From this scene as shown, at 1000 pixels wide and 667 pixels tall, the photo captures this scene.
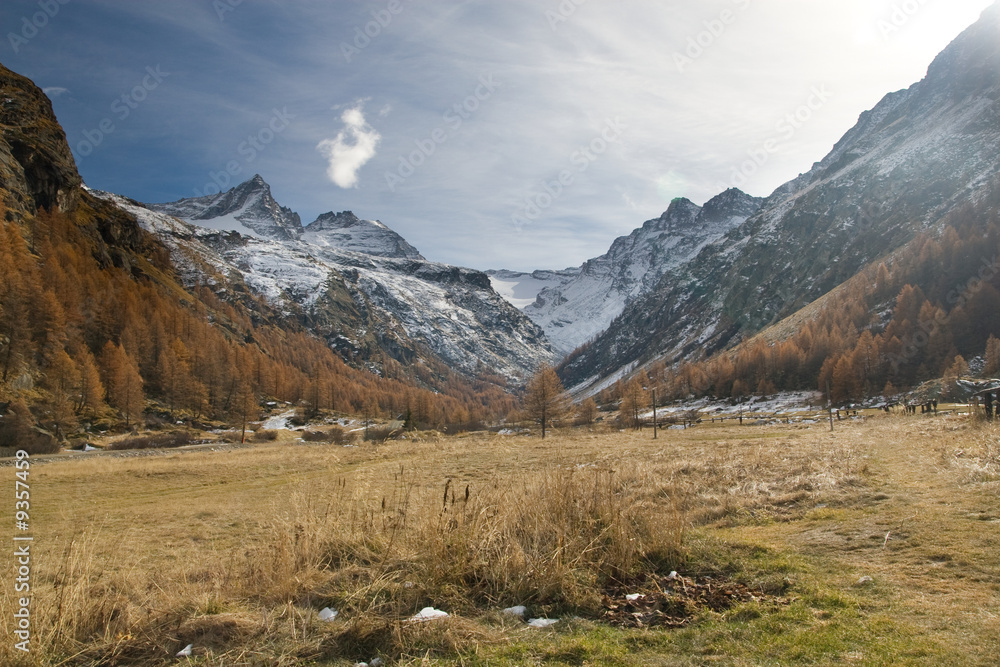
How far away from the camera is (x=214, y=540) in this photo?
12.4 meters

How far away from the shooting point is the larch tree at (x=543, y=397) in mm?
53375

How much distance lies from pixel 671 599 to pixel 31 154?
12400 centimetres

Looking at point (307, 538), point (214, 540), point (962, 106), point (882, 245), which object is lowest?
point (214, 540)

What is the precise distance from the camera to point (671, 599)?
595 centimetres

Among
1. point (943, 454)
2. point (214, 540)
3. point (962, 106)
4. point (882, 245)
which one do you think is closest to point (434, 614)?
point (214, 540)

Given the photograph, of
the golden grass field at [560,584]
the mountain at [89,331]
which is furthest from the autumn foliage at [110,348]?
the golden grass field at [560,584]

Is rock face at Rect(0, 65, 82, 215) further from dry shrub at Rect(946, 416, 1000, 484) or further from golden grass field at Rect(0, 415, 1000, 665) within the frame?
dry shrub at Rect(946, 416, 1000, 484)

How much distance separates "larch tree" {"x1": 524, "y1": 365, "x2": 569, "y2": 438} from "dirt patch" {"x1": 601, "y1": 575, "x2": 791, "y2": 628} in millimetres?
45916

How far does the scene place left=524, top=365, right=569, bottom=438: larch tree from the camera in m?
53.4

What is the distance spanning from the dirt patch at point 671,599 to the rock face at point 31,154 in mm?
108947

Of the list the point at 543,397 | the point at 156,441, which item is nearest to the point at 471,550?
the point at 543,397

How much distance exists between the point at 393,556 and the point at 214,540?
825 centimetres

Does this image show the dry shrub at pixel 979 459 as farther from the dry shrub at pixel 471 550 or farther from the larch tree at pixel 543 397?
the larch tree at pixel 543 397

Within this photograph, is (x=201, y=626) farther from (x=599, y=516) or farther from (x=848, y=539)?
(x=848, y=539)
